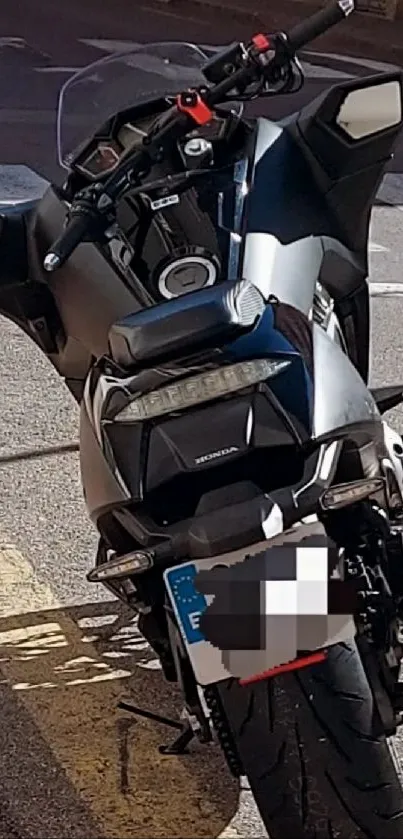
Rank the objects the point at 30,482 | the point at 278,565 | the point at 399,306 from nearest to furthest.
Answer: the point at 278,565
the point at 30,482
the point at 399,306

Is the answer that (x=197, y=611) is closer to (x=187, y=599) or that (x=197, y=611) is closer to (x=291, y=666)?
(x=187, y=599)

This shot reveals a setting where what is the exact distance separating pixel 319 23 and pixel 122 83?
1.90 ft

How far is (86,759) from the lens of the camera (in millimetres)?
3219

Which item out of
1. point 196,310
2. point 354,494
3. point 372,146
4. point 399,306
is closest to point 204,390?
point 196,310

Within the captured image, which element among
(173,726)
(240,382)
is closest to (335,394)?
(240,382)

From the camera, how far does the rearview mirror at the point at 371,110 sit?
2992mm

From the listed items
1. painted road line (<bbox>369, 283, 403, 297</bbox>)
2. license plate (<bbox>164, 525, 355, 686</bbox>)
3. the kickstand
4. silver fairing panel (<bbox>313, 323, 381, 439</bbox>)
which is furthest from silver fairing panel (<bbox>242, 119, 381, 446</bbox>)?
painted road line (<bbox>369, 283, 403, 297</bbox>)

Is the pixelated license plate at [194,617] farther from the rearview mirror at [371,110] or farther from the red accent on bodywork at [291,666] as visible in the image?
the rearview mirror at [371,110]

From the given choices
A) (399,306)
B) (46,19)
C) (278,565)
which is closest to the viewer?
(278,565)

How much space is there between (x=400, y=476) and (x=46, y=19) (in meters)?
11.9

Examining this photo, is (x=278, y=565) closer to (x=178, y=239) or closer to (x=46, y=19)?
(x=178, y=239)

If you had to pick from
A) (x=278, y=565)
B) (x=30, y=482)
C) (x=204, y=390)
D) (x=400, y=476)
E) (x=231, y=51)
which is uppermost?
(x=231, y=51)

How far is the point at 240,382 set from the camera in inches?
96.9

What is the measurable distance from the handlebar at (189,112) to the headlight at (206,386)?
36cm
